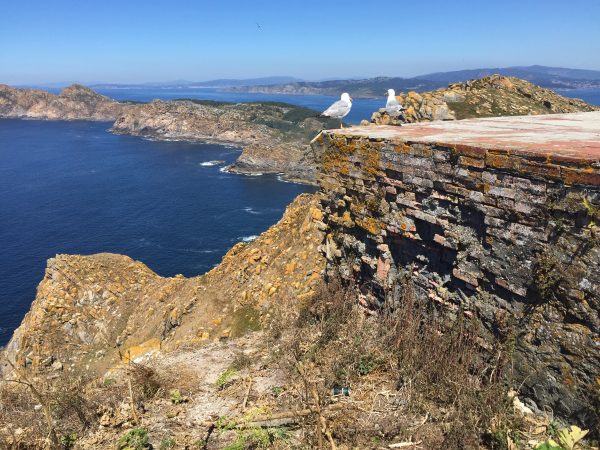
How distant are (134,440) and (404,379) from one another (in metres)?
3.46

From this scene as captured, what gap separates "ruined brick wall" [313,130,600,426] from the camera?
13.6ft

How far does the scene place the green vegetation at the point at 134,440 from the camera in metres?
5.12

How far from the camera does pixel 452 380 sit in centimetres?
490

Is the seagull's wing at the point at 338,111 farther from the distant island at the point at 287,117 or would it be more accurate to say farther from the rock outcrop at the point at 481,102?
the rock outcrop at the point at 481,102

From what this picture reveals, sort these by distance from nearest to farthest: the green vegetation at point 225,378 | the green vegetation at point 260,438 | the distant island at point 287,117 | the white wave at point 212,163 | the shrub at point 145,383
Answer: the green vegetation at point 260,438, the shrub at point 145,383, the green vegetation at point 225,378, the distant island at point 287,117, the white wave at point 212,163

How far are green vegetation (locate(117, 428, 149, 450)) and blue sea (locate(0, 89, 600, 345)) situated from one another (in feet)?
121

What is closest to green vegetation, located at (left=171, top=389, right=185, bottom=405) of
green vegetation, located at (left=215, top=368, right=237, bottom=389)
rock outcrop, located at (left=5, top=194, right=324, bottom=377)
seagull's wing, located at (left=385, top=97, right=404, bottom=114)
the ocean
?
green vegetation, located at (left=215, top=368, right=237, bottom=389)

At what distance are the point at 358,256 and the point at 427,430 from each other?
3.09m

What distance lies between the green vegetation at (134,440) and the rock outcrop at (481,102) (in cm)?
1768

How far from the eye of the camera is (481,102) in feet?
77.0

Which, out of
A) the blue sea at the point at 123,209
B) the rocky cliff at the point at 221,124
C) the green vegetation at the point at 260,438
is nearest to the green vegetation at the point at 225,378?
the green vegetation at the point at 260,438

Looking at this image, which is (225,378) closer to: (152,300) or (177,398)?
(177,398)

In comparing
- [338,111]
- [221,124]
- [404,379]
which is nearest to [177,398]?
[404,379]

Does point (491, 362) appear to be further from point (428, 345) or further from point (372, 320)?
point (372, 320)
